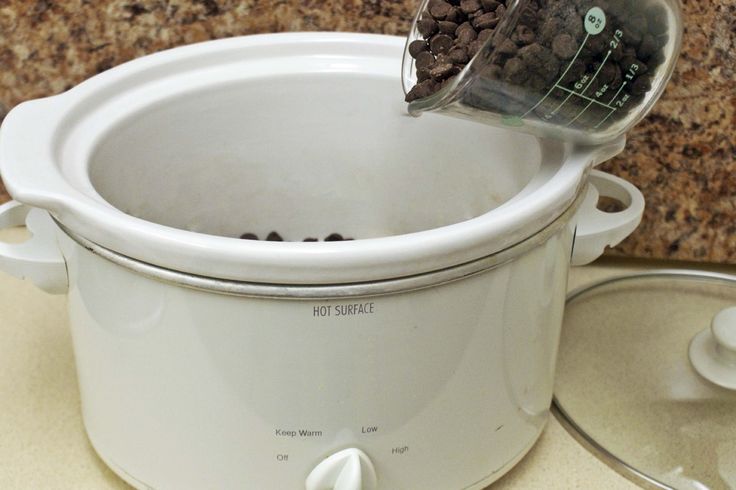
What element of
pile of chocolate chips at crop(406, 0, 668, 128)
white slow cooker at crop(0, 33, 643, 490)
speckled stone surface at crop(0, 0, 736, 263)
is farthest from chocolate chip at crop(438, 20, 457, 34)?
speckled stone surface at crop(0, 0, 736, 263)

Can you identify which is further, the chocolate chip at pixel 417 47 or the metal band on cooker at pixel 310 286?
the chocolate chip at pixel 417 47

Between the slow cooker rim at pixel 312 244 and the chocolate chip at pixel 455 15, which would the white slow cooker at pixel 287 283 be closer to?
the slow cooker rim at pixel 312 244

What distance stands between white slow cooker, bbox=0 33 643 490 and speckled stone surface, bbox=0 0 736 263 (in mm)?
86

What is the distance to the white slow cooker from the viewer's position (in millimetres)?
Answer: 588

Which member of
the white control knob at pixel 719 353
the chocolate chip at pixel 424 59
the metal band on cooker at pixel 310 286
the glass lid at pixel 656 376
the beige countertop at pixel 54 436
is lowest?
the beige countertop at pixel 54 436

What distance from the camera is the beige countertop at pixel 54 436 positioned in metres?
0.78

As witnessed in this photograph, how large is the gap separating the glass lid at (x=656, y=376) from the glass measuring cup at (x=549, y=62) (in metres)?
0.26

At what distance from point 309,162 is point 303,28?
0.51ft

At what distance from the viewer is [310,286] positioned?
0.58m

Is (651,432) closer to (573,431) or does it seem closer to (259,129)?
(573,431)

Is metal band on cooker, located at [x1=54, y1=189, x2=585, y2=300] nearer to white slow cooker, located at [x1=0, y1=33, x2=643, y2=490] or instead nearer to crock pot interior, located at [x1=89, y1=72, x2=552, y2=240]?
white slow cooker, located at [x1=0, y1=33, x2=643, y2=490]

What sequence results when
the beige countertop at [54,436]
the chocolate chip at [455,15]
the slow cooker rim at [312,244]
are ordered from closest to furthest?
1. the slow cooker rim at [312,244]
2. the chocolate chip at [455,15]
3. the beige countertop at [54,436]

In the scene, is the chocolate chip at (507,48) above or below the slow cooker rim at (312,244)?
above

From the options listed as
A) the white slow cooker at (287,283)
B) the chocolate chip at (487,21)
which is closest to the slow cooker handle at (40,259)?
the white slow cooker at (287,283)
